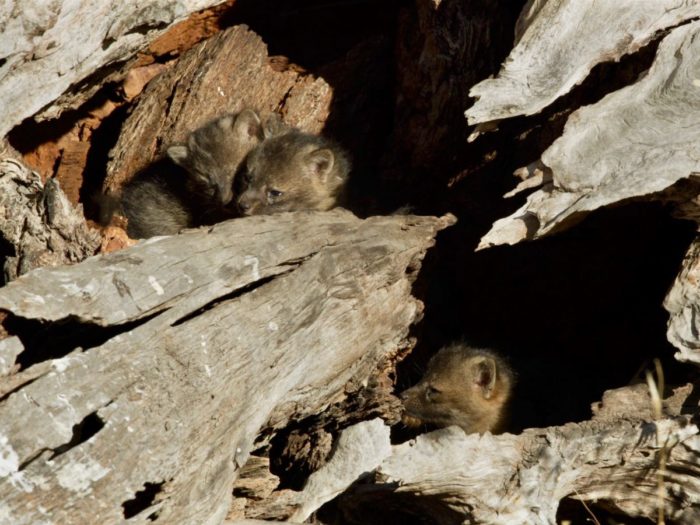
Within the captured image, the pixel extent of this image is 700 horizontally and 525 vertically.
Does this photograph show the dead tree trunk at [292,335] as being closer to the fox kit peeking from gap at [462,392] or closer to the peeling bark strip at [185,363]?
the peeling bark strip at [185,363]

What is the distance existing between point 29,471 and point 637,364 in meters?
3.73

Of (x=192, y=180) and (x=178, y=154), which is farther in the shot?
(x=192, y=180)

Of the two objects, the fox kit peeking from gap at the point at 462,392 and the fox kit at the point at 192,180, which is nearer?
the fox kit peeking from gap at the point at 462,392

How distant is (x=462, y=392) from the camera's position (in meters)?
5.74

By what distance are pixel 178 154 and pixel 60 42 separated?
1.94m

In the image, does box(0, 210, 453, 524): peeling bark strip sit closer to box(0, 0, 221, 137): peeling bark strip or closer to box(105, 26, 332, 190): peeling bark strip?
box(0, 0, 221, 137): peeling bark strip

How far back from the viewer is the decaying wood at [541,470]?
13.0 ft

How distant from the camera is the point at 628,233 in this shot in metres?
5.50

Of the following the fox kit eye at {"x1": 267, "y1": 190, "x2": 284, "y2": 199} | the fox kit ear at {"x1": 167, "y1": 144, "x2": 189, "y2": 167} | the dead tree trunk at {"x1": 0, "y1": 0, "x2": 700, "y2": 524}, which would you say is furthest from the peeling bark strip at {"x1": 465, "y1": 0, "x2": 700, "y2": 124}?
the fox kit ear at {"x1": 167, "y1": 144, "x2": 189, "y2": 167}

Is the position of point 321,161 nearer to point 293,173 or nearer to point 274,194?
point 293,173

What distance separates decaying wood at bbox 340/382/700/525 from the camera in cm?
395

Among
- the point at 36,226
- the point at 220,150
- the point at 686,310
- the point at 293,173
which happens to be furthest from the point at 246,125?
the point at 686,310

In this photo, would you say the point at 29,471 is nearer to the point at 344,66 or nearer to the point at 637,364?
the point at 637,364

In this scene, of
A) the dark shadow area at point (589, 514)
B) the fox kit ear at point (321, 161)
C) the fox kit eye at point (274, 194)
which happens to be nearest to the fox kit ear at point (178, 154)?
the fox kit eye at point (274, 194)
